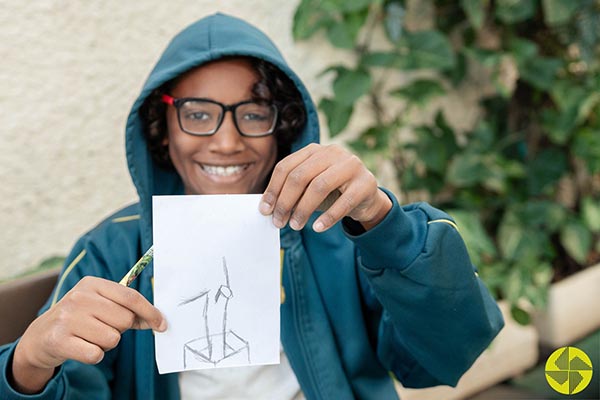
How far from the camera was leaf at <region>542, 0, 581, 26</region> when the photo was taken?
6.23ft

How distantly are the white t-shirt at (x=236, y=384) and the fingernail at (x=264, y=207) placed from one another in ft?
1.10

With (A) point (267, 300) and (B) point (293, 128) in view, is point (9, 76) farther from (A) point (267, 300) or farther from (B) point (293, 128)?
(A) point (267, 300)

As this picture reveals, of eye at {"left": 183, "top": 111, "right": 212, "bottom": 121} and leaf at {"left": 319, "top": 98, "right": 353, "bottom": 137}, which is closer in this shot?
eye at {"left": 183, "top": 111, "right": 212, "bottom": 121}

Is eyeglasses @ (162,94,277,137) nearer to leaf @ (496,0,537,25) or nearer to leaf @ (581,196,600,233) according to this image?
leaf @ (496,0,537,25)

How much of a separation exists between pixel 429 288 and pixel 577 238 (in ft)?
4.97

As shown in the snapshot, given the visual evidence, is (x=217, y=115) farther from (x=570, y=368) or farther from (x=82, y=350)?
(x=570, y=368)

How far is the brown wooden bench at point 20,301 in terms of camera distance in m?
0.97

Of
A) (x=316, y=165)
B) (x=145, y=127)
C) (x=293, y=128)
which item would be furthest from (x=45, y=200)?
(x=316, y=165)

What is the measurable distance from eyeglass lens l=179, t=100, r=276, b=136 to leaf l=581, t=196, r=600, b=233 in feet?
5.19

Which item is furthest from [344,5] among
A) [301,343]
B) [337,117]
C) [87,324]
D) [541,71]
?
[87,324]

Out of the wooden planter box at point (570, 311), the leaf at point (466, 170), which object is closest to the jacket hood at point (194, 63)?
the leaf at point (466, 170)

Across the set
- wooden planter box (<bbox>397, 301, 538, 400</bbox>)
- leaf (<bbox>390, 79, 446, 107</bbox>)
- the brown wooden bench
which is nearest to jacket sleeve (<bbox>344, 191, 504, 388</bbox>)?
the brown wooden bench

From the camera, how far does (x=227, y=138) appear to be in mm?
985

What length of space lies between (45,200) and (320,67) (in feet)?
2.93
